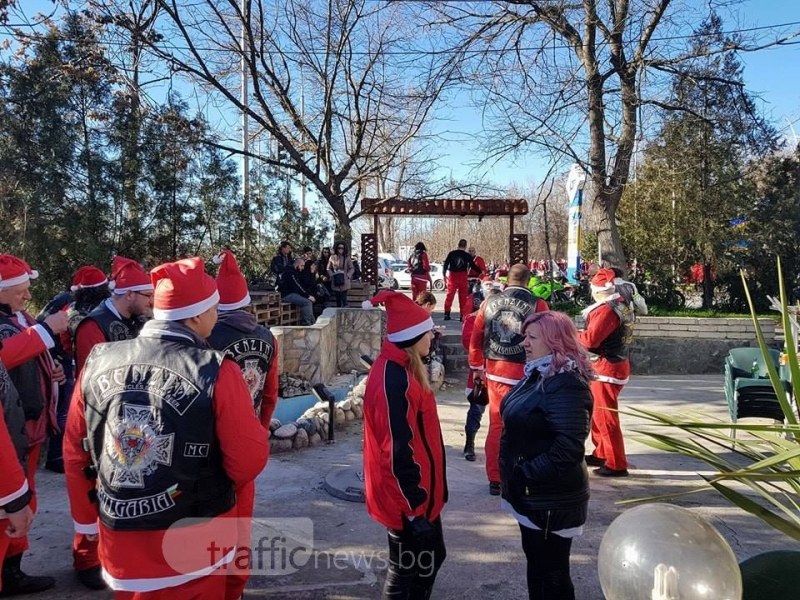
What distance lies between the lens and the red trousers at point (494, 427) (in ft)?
15.9

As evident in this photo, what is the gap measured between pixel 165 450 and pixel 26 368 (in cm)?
225

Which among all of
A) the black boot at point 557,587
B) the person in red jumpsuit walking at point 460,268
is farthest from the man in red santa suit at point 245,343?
the person in red jumpsuit walking at point 460,268

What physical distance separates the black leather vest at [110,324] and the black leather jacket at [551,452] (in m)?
2.71

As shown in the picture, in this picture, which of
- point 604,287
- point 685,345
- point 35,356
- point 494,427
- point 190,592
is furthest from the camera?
point 685,345

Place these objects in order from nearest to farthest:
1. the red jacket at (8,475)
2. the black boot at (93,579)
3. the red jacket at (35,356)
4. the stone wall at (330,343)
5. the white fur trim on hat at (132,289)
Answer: the red jacket at (8,475), the red jacket at (35,356), the black boot at (93,579), the white fur trim on hat at (132,289), the stone wall at (330,343)

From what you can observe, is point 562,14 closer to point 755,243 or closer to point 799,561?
point 755,243

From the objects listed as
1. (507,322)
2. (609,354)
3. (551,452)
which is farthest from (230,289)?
(609,354)

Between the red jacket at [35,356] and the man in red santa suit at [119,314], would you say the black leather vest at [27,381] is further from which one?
the man in red santa suit at [119,314]

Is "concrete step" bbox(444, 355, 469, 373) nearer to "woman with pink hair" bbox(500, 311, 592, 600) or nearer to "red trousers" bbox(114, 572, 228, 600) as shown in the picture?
"woman with pink hair" bbox(500, 311, 592, 600)

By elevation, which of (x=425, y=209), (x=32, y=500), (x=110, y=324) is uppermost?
(x=425, y=209)

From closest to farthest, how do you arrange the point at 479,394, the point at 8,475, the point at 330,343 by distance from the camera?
the point at 8,475, the point at 479,394, the point at 330,343

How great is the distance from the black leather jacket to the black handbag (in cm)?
260

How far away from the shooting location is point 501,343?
4914 mm

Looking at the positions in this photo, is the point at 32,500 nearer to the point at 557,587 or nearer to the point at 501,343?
the point at 557,587
